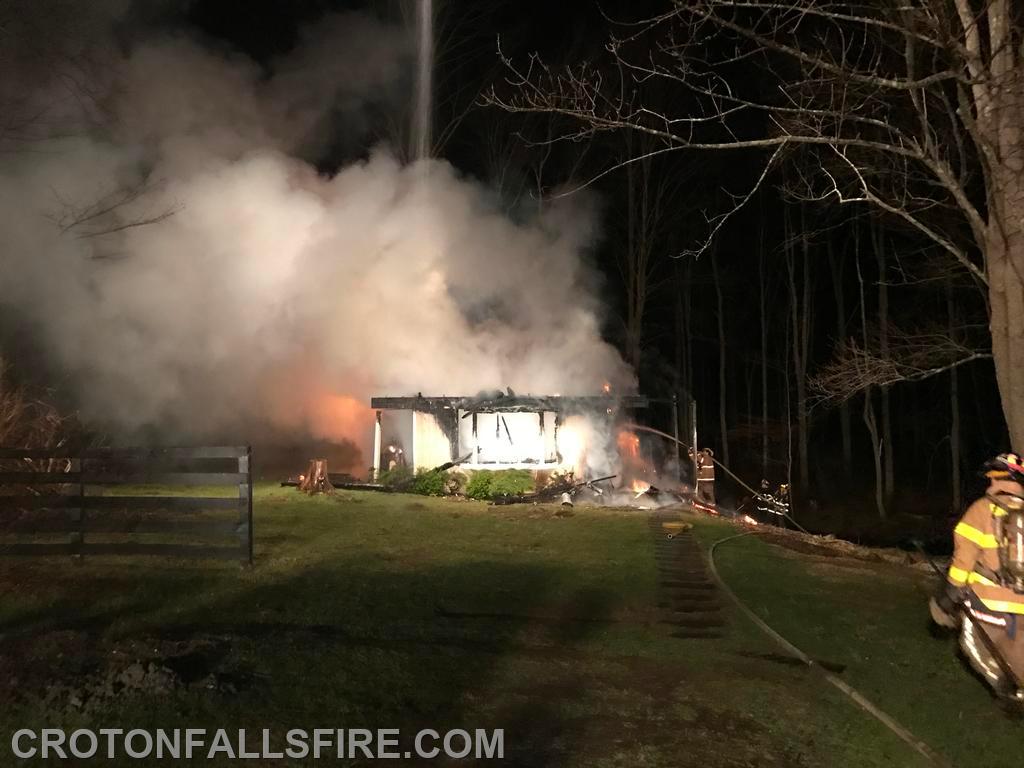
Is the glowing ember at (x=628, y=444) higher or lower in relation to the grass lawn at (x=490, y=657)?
higher

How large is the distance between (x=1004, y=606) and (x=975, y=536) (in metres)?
0.45

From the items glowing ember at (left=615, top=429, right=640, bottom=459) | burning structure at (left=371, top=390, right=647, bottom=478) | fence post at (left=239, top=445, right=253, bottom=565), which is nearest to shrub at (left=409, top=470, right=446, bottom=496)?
burning structure at (left=371, top=390, right=647, bottom=478)

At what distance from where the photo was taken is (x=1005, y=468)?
5.16 m

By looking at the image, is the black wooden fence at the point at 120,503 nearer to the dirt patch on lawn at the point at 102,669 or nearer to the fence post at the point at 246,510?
the fence post at the point at 246,510

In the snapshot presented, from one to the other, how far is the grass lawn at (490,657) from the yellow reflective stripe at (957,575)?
2.62ft

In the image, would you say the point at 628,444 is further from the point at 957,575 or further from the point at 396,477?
the point at 957,575

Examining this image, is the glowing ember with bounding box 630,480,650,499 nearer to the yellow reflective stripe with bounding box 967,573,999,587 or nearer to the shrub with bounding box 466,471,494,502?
the shrub with bounding box 466,471,494,502

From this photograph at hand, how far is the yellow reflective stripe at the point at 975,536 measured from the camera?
4988 mm

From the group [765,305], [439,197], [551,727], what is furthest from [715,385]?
[551,727]

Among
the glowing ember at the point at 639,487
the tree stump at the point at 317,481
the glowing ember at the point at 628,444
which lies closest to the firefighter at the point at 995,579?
the glowing ember at the point at 639,487

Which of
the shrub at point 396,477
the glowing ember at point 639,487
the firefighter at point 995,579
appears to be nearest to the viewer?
the firefighter at point 995,579

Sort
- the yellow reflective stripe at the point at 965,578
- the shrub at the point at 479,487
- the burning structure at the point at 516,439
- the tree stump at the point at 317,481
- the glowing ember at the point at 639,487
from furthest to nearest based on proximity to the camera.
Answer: the burning structure at the point at 516,439 < the glowing ember at the point at 639,487 < the shrub at the point at 479,487 < the tree stump at the point at 317,481 < the yellow reflective stripe at the point at 965,578

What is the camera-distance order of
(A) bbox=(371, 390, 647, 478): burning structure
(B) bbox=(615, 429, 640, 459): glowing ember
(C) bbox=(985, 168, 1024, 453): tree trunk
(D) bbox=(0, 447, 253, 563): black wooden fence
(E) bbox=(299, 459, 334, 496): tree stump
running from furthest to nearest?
1. (B) bbox=(615, 429, 640, 459): glowing ember
2. (A) bbox=(371, 390, 647, 478): burning structure
3. (E) bbox=(299, 459, 334, 496): tree stump
4. (D) bbox=(0, 447, 253, 563): black wooden fence
5. (C) bbox=(985, 168, 1024, 453): tree trunk

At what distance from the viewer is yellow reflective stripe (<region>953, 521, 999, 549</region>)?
16.4 ft
